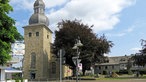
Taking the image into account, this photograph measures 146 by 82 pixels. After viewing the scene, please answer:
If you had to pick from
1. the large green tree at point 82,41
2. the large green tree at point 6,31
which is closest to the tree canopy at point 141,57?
the large green tree at point 82,41

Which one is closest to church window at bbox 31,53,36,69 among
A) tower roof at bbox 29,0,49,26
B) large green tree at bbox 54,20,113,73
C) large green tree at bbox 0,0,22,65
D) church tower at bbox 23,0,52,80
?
church tower at bbox 23,0,52,80

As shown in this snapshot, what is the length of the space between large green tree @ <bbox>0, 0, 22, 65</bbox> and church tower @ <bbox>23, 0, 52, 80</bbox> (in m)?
68.4

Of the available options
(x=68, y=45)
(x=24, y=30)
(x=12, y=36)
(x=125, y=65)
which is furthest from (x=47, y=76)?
(x=12, y=36)

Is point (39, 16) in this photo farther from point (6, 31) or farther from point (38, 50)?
point (6, 31)

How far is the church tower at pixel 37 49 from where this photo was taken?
8644 cm

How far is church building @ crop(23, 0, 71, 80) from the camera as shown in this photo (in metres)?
86.5

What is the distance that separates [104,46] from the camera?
72.1 m

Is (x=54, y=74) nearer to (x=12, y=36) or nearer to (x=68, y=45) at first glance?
(x=68, y=45)

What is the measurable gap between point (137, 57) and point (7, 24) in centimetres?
6552

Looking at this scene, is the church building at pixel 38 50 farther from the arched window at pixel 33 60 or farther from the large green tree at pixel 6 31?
the large green tree at pixel 6 31

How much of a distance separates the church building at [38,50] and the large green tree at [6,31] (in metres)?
68.3

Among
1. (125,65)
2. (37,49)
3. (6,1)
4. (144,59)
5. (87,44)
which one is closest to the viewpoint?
(6,1)

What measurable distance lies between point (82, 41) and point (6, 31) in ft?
172

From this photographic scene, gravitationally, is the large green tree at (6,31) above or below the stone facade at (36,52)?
below
